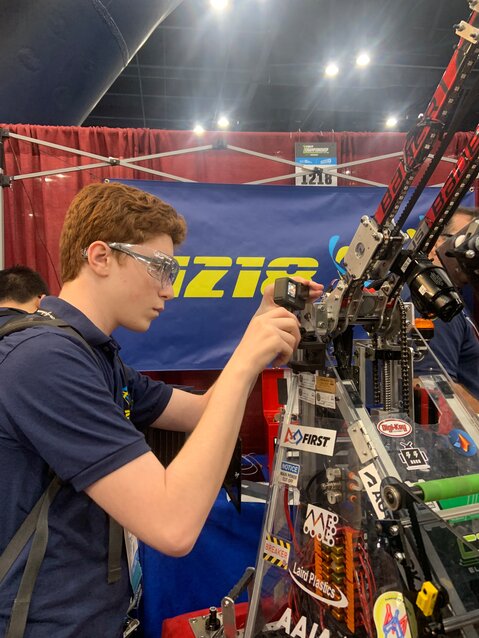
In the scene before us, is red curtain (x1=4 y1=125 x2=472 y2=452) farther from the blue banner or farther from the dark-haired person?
the dark-haired person

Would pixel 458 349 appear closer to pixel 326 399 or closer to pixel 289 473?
pixel 326 399

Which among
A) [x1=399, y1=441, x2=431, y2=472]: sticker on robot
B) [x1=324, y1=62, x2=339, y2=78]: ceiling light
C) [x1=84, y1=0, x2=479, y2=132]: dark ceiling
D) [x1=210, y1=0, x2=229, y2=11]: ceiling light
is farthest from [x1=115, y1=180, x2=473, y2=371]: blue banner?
[x1=324, y1=62, x2=339, y2=78]: ceiling light

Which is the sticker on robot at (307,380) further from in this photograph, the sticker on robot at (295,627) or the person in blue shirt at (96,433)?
the sticker on robot at (295,627)

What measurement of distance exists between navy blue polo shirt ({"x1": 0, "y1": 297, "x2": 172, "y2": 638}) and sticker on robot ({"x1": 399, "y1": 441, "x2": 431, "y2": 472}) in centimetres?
80

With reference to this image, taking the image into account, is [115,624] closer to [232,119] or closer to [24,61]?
[24,61]

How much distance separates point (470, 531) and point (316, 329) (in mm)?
728

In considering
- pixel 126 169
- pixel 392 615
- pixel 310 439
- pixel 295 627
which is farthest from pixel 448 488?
pixel 126 169

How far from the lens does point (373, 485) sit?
111 centimetres

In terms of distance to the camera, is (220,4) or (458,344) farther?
(220,4)

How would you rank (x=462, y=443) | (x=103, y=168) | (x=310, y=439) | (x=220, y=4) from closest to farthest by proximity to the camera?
(x=462, y=443), (x=310, y=439), (x=103, y=168), (x=220, y=4)

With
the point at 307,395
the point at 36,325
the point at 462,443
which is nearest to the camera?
the point at 36,325

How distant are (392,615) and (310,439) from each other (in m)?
0.51

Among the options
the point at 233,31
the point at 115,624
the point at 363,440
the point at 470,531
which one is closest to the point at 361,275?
the point at 363,440

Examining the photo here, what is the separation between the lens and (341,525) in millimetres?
1239
